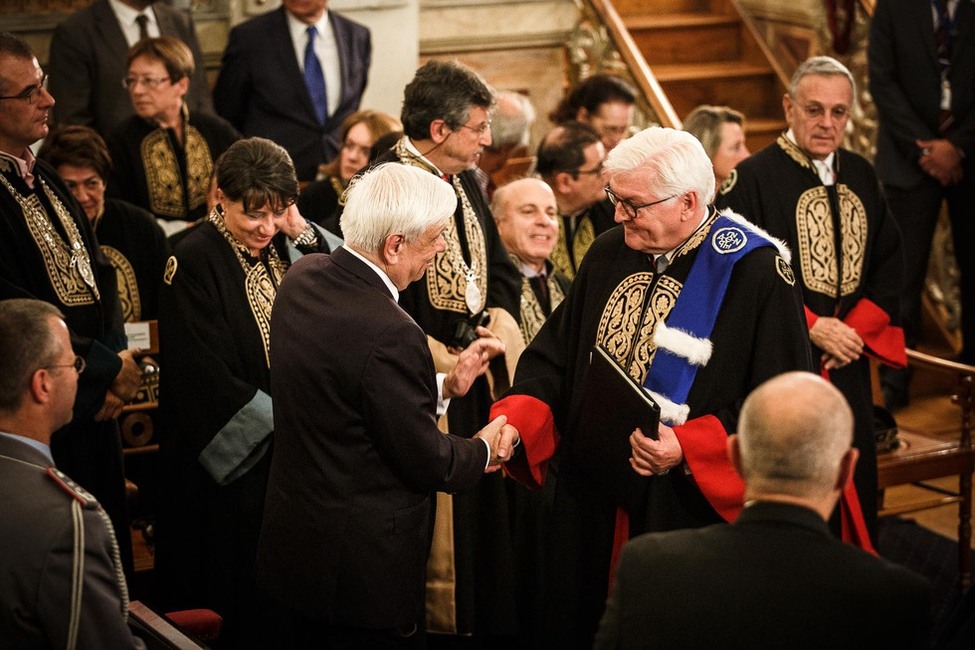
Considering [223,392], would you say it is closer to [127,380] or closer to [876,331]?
[127,380]

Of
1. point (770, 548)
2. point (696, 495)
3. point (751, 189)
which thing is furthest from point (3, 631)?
point (751, 189)

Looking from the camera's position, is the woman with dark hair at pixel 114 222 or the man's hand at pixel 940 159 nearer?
the woman with dark hair at pixel 114 222

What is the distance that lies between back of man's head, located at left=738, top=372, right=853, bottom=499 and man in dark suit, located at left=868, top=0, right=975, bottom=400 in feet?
15.7

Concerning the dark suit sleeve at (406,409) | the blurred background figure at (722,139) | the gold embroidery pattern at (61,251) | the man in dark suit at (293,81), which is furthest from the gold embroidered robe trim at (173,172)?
the dark suit sleeve at (406,409)

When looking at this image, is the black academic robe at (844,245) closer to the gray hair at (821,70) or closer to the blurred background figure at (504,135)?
the gray hair at (821,70)

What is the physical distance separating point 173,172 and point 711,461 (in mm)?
3290

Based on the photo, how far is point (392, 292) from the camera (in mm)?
3006

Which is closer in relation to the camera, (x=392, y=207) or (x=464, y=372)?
(x=392, y=207)

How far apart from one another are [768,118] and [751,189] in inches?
168

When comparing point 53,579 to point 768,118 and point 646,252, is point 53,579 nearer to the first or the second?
point 646,252

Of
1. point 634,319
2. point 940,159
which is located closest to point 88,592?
point 634,319

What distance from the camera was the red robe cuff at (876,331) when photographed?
455 centimetres

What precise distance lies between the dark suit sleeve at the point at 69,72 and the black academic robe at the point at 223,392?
98.3 inches

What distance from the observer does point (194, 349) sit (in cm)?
379
